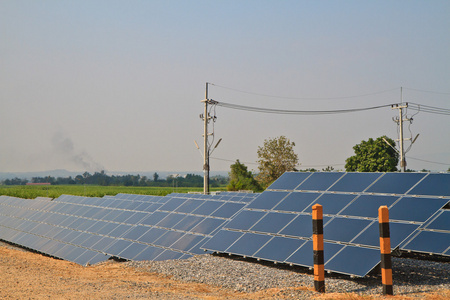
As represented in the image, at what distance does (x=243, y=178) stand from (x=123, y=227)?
172ft

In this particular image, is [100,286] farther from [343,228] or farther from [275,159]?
[275,159]

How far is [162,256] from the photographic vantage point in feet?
49.3

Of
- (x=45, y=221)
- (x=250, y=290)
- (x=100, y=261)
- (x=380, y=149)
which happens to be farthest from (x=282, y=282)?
(x=380, y=149)

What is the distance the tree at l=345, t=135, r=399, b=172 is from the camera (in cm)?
7531

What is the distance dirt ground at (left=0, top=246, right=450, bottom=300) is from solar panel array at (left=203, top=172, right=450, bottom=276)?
5.98 ft

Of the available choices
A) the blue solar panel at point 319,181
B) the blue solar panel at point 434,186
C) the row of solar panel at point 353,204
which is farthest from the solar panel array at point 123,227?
the blue solar panel at point 434,186

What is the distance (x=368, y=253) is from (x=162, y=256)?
731 cm

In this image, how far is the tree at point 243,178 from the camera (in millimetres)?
69131

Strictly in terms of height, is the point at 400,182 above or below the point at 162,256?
above

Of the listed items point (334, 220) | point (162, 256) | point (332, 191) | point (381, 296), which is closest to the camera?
point (381, 296)

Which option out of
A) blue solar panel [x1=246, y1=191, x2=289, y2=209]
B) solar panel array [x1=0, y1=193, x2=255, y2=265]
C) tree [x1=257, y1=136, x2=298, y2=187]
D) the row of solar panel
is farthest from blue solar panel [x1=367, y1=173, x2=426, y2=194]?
tree [x1=257, y1=136, x2=298, y2=187]

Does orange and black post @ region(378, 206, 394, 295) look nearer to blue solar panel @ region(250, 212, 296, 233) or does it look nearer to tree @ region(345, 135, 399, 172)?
blue solar panel @ region(250, 212, 296, 233)

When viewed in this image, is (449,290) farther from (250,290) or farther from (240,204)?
(240,204)

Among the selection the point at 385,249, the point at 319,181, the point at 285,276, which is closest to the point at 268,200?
the point at 319,181
